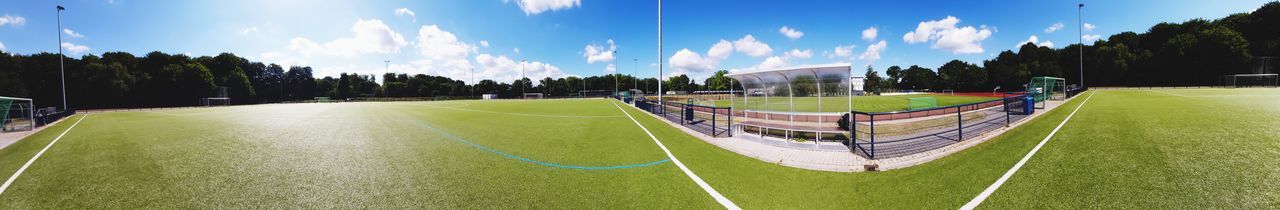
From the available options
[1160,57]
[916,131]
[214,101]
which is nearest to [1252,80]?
[1160,57]

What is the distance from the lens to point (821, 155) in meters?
7.12

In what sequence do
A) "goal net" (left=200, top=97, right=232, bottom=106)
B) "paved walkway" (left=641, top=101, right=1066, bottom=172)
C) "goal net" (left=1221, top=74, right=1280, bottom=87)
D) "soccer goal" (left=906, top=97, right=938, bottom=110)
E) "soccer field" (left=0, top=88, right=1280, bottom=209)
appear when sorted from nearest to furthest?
"soccer field" (left=0, top=88, right=1280, bottom=209) < "paved walkway" (left=641, top=101, right=1066, bottom=172) < "soccer goal" (left=906, top=97, right=938, bottom=110) < "goal net" (left=1221, top=74, right=1280, bottom=87) < "goal net" (left=200, top=97, right=232, bottom=106)

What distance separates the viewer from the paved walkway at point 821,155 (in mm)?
6172

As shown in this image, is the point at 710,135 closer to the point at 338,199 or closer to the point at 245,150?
the point at 338,199

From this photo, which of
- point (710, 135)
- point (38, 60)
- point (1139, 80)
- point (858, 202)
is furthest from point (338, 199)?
point (1139, 80)

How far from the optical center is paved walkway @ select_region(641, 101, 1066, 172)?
20.2 ft

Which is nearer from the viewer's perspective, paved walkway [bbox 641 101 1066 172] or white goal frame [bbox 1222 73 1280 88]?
paved walkway [bbox 641 101 1066 172]

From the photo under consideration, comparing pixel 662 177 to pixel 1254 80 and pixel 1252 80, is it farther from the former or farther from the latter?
pixel 1252 80

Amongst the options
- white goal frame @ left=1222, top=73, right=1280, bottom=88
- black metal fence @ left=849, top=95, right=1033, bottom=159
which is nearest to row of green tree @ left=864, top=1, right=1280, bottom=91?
white goal frame @ left=1222, top=73, right=1280, bottom=88

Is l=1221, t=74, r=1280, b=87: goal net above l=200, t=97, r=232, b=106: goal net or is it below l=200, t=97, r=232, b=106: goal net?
above

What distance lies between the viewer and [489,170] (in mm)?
6152

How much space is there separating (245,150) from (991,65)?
96.9 metres

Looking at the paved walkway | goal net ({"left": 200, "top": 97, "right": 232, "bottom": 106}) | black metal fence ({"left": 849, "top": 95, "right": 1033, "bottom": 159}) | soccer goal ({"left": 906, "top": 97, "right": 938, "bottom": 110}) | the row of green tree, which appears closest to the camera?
the paved walkway

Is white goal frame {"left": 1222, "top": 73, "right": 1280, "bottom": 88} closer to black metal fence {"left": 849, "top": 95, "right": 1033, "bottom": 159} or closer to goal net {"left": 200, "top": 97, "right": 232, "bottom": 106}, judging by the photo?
black metal fence {"left": 849, "top": 95, "right": 1033, "bottom": 159}
